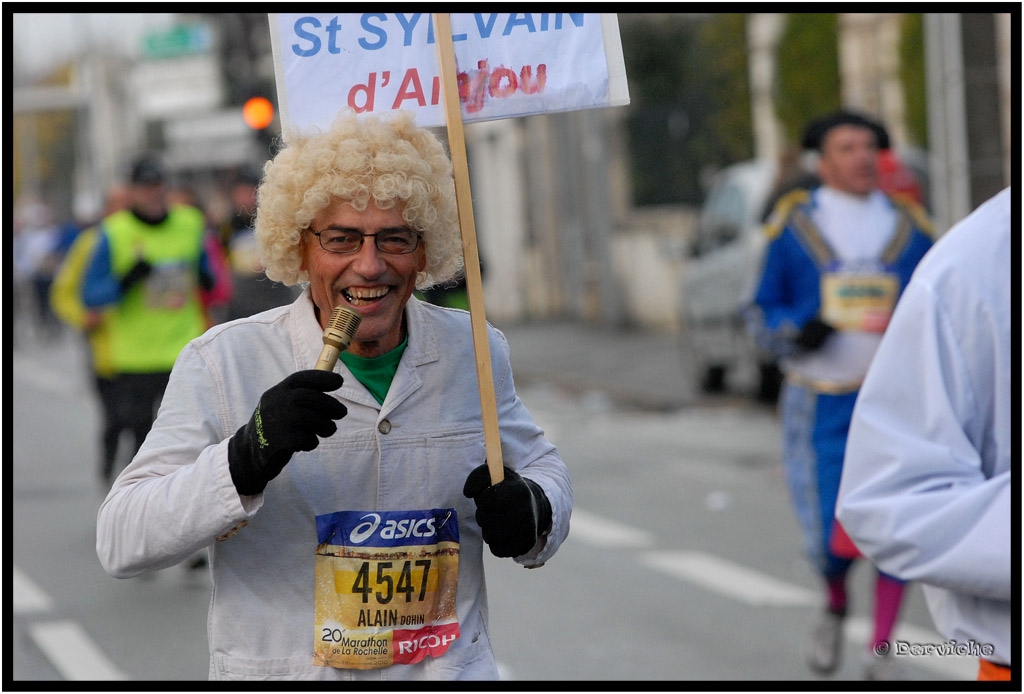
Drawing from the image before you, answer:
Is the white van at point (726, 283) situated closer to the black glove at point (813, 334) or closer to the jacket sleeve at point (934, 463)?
the black glove at point (813, 334)

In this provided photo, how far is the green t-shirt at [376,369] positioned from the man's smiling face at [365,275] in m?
0.01

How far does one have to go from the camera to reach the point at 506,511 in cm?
279

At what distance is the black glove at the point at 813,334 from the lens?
21.3ft

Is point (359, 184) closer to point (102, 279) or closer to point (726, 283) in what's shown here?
point (102, 279)

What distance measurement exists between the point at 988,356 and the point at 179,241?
256 inches

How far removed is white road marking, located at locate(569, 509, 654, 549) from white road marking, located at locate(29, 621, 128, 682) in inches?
107

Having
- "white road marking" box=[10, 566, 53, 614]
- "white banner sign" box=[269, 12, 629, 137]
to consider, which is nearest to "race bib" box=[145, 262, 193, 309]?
"white road marking" box=[10, 566, 53, 614]

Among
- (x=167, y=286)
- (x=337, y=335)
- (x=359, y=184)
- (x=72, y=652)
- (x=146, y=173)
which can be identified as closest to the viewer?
(x=337, y=335)

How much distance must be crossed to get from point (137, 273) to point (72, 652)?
8.08ft

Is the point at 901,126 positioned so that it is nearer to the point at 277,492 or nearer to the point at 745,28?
the point at 745,28

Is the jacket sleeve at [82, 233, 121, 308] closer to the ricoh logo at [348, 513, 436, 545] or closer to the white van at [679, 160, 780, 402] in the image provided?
the ricoh logo at [348, 513, 436, 545]

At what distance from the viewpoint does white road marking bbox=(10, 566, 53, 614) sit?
7652 millimetres

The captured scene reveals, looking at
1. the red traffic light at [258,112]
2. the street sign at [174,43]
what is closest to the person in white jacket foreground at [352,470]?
the red traffic light at [258,112]

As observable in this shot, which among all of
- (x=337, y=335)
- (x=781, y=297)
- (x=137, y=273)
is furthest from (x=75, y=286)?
(x=337, y=335)
